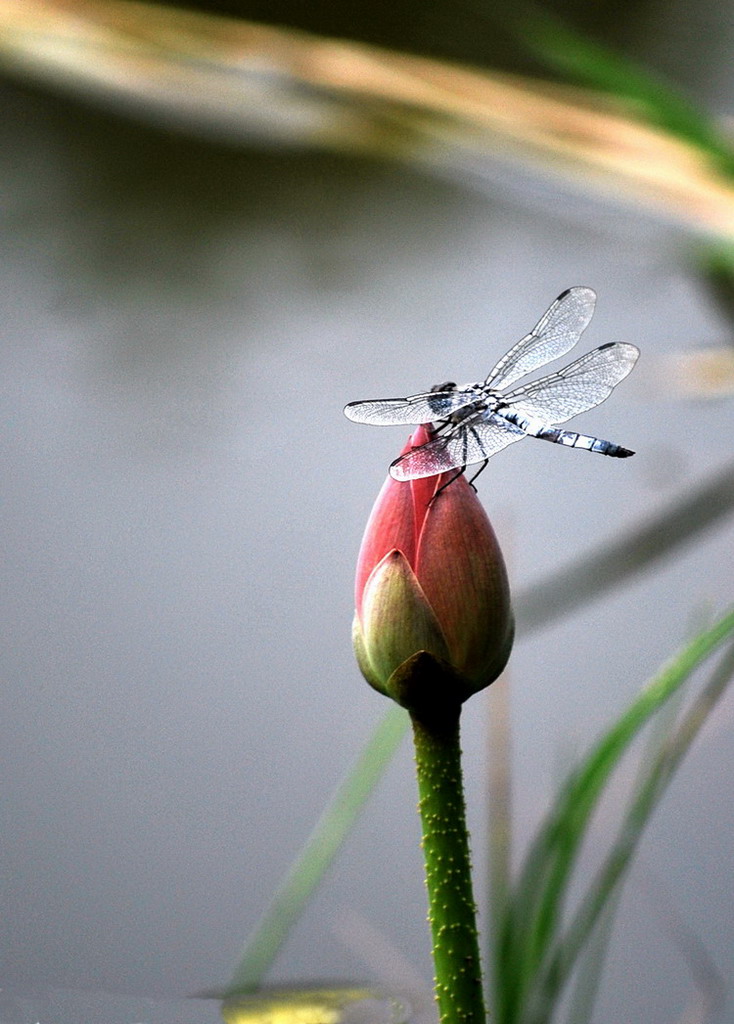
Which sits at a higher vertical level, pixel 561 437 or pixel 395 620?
pixel 561 437

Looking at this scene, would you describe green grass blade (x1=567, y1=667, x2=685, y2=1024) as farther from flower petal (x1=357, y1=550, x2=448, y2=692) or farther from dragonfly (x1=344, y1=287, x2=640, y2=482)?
flower petal (x1=357, y1=550, x2=448, y2=692)

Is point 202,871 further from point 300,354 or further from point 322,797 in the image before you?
point 300,354

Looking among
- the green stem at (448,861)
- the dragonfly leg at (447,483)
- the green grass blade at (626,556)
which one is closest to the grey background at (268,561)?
the green grass blade at (626,556)

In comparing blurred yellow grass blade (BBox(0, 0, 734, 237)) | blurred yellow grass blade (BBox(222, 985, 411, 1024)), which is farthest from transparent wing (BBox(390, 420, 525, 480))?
blurred yellow grass blade (BBox(0, 0, 734, 237))

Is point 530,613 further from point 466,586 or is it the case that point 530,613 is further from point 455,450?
point 466,586

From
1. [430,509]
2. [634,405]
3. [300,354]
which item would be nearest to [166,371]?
[300,354]

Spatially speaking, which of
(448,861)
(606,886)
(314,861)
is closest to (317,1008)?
(314,861)
